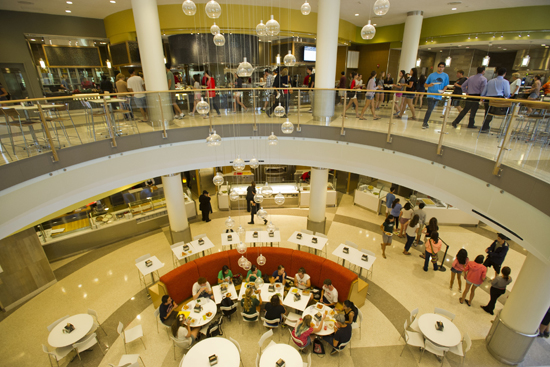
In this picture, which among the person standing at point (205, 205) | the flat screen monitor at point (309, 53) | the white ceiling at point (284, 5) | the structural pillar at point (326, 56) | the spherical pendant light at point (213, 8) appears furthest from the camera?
the flat screen monitor at point (309, 53)

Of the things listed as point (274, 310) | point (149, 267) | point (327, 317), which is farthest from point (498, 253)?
point (149, 267)

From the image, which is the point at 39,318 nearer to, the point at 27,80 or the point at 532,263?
the point at 27,80

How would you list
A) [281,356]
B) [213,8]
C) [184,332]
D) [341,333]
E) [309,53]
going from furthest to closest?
[309,53]
[184,332]
[341,333]
[281,356]
[213,8]

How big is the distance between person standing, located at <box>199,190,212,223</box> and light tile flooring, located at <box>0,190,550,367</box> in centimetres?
119

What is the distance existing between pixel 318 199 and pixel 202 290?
210 inches

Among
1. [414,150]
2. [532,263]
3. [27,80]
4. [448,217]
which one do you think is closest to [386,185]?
A: [448,217]

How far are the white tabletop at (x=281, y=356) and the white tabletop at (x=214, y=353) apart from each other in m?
0.53

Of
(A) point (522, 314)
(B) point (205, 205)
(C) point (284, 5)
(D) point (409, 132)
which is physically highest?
(C) point (284, 5)

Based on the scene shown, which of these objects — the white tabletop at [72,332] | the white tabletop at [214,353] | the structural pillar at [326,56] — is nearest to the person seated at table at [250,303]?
the white tabletop at [214,353]

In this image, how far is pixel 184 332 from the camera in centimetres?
571

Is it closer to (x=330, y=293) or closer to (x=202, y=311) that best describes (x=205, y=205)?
(x=202, y=311)

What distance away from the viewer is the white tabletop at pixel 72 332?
565 cm

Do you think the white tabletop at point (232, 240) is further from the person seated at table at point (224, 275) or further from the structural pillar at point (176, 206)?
the structural pillar at point (176, 206)

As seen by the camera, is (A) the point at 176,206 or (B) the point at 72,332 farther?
(A) the point at 176,206
